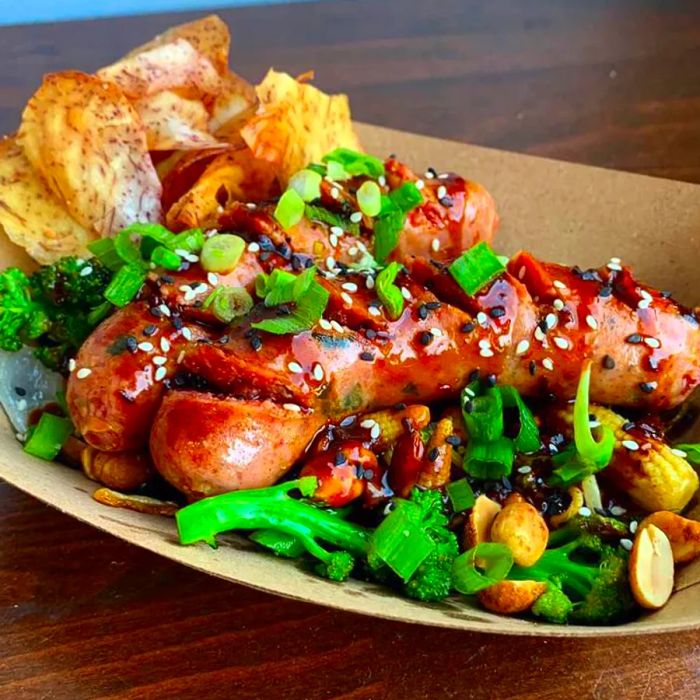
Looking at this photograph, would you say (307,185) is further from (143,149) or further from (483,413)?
(483,413)

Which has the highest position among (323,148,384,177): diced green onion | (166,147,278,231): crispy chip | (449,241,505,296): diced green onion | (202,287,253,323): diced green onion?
(323,148,384,177): diced green onion

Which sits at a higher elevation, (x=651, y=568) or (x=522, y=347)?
(x=522, y=347)

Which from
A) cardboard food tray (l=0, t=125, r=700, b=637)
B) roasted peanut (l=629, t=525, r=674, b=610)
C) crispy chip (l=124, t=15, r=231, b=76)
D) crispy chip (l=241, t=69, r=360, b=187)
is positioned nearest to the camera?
cardboard food tray (l=0, t=125, r=700, b=637)

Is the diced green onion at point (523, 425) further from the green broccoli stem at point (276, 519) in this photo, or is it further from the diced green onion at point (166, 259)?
the diced green onion at point (166, 259)

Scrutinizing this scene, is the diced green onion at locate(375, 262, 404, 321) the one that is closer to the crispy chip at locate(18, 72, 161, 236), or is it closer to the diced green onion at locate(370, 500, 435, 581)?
the diced green onion at locate(370, 500, 435, 581)

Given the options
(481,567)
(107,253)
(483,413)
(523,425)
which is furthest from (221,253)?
(481,567)

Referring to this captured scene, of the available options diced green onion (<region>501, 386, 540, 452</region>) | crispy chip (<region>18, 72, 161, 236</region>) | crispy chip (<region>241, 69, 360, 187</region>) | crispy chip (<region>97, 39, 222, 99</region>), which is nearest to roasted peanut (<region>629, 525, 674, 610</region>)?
diced green onion (<region>501, 386, 540, 452</region>)

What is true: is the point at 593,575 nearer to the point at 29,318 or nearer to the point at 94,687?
the point at 94,687
